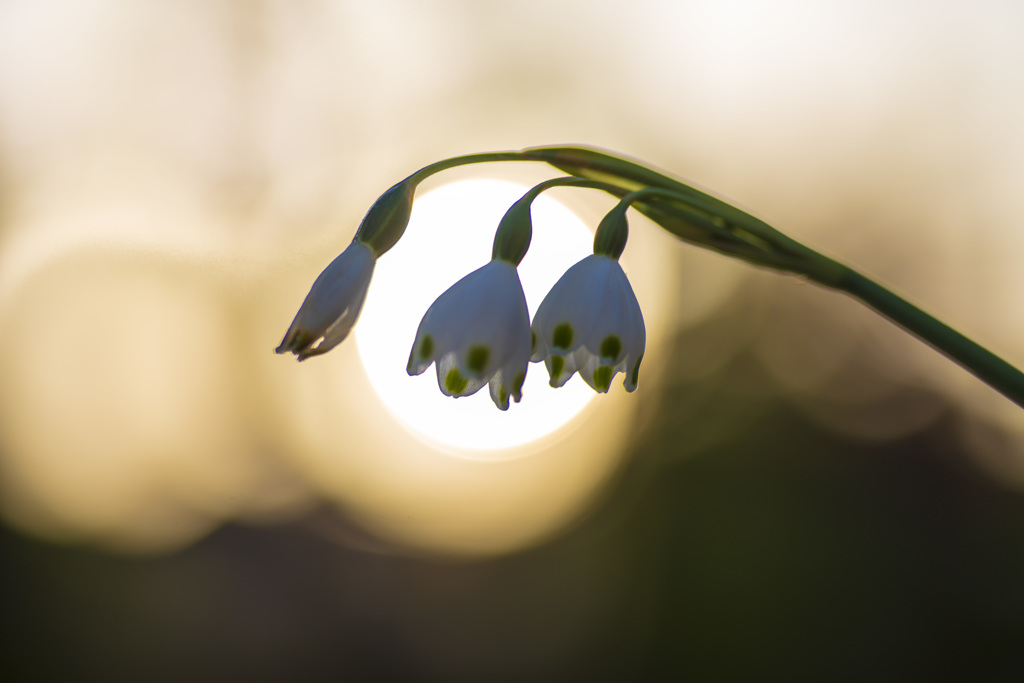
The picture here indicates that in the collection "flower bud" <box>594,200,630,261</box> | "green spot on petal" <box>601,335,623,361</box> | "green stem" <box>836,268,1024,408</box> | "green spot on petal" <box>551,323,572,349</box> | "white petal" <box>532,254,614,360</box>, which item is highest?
"flower bud" <box>594,200,630,261</box>

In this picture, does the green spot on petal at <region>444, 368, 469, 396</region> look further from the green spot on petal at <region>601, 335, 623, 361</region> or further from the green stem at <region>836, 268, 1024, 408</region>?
the green stem at <region>836, 268, 1024, 408</region>

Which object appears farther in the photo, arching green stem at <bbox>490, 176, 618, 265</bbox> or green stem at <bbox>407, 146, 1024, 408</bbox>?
arching green stem at <bbox>490, 176, 618, 265</bbox>

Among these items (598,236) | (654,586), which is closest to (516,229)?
(598,236)

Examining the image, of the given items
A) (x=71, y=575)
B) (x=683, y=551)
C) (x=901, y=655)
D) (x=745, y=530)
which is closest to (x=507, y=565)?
(x=683, y=551)

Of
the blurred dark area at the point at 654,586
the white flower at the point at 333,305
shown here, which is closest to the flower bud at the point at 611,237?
the white flower at the point at 333,305

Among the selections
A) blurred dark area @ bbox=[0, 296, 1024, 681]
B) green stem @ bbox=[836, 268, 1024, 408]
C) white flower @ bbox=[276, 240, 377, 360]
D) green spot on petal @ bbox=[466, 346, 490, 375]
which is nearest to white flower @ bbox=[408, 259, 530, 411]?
green spot on petal @ bbox=[466, 346, 490, 375]

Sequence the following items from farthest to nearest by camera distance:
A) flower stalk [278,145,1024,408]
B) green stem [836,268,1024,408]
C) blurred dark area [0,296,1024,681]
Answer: blurred dark area [0,296,1024,681] < flower stalk [278,145,1024,408] < green stem [836,268,1024,408]

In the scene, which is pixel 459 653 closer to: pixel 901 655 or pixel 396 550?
pixel 396 550
